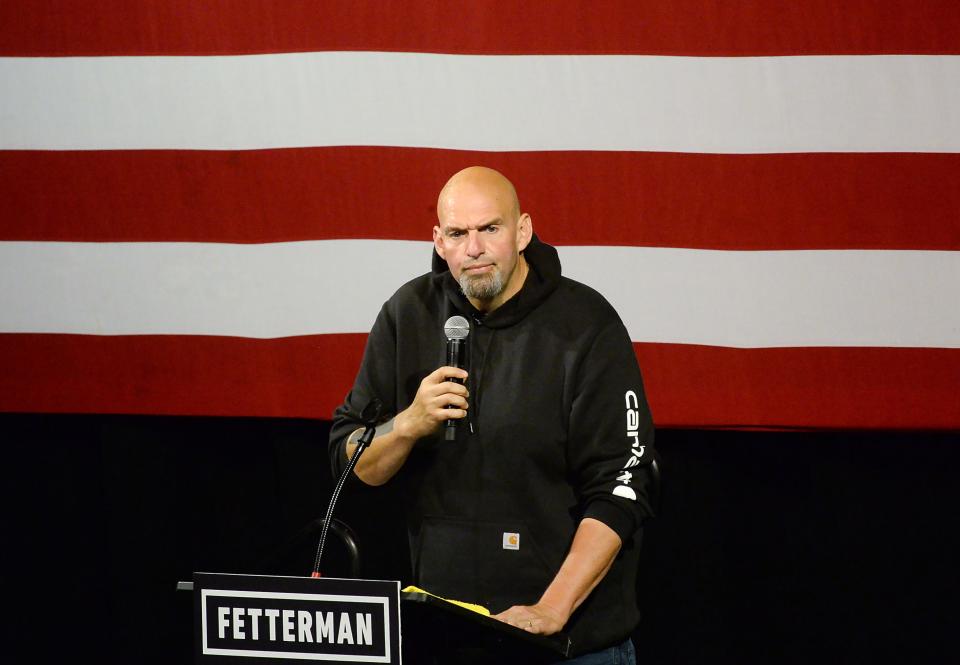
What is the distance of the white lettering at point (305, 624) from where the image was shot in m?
1.17

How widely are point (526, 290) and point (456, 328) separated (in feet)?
0.44

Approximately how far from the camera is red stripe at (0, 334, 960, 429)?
2.09 m

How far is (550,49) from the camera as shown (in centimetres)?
214

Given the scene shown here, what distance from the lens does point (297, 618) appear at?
117 cm

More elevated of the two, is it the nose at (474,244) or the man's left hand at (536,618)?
the nose at (474,244)

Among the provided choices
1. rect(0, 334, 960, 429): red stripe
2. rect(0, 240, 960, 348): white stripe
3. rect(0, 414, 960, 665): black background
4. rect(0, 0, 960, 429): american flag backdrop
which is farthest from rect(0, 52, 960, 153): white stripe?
rect(0, 414, 960, 665): black background

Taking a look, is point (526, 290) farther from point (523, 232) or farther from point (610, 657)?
point (610, 657)

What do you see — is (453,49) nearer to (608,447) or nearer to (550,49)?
(550,49)

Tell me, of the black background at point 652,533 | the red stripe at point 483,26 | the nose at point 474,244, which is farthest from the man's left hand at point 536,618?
the red stripe at point 483,26

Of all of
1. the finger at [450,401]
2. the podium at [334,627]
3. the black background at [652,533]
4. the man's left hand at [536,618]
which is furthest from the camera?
the black background at [652,533]

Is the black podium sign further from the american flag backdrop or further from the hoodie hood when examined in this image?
the american flag backdrop

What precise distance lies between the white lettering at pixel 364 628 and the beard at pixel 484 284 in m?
0.52

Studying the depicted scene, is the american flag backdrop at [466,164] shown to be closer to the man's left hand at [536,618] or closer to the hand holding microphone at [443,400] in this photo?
the hand holding microphone at [443,400]

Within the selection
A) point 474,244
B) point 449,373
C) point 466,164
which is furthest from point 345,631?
point 466,164
